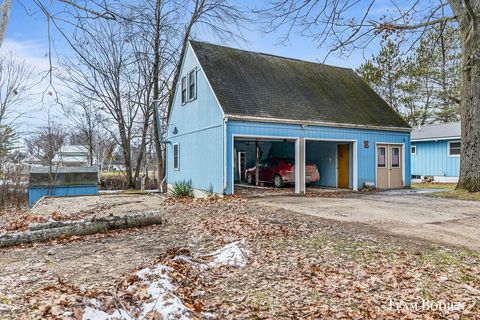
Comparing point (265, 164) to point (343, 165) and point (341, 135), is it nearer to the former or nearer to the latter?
point (343, 165)

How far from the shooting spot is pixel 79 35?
17.9 ft

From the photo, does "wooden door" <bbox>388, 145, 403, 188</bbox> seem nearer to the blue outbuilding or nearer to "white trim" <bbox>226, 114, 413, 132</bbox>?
"white trim" <bbox>226, 114, 413, 132</bbox>

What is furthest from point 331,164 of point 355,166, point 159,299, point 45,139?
point 45,139

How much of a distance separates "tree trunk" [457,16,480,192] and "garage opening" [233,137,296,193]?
657 centimetres

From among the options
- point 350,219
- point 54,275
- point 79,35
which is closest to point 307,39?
point 350,219

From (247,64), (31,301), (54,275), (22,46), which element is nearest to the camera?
(31,301)

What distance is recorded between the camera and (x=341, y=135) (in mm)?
14664

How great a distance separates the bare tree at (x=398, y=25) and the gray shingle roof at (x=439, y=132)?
984 centimetres

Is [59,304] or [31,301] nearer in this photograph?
[59,304]

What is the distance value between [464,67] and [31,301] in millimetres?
15108

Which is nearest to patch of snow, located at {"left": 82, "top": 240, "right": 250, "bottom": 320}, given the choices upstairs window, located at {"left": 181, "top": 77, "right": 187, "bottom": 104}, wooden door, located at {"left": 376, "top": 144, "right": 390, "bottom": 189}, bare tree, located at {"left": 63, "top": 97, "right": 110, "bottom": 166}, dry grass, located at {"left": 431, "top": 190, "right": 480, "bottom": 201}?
dry grass, located at {"left": 431, "top": 190, "right": 480, "bottom": 201}

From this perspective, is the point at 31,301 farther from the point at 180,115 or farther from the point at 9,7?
the point at 180,115

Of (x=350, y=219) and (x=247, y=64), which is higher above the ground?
(x=247, y=64)

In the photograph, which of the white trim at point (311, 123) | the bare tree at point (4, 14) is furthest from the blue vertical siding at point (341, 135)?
the bare tree at point (4, 14)
